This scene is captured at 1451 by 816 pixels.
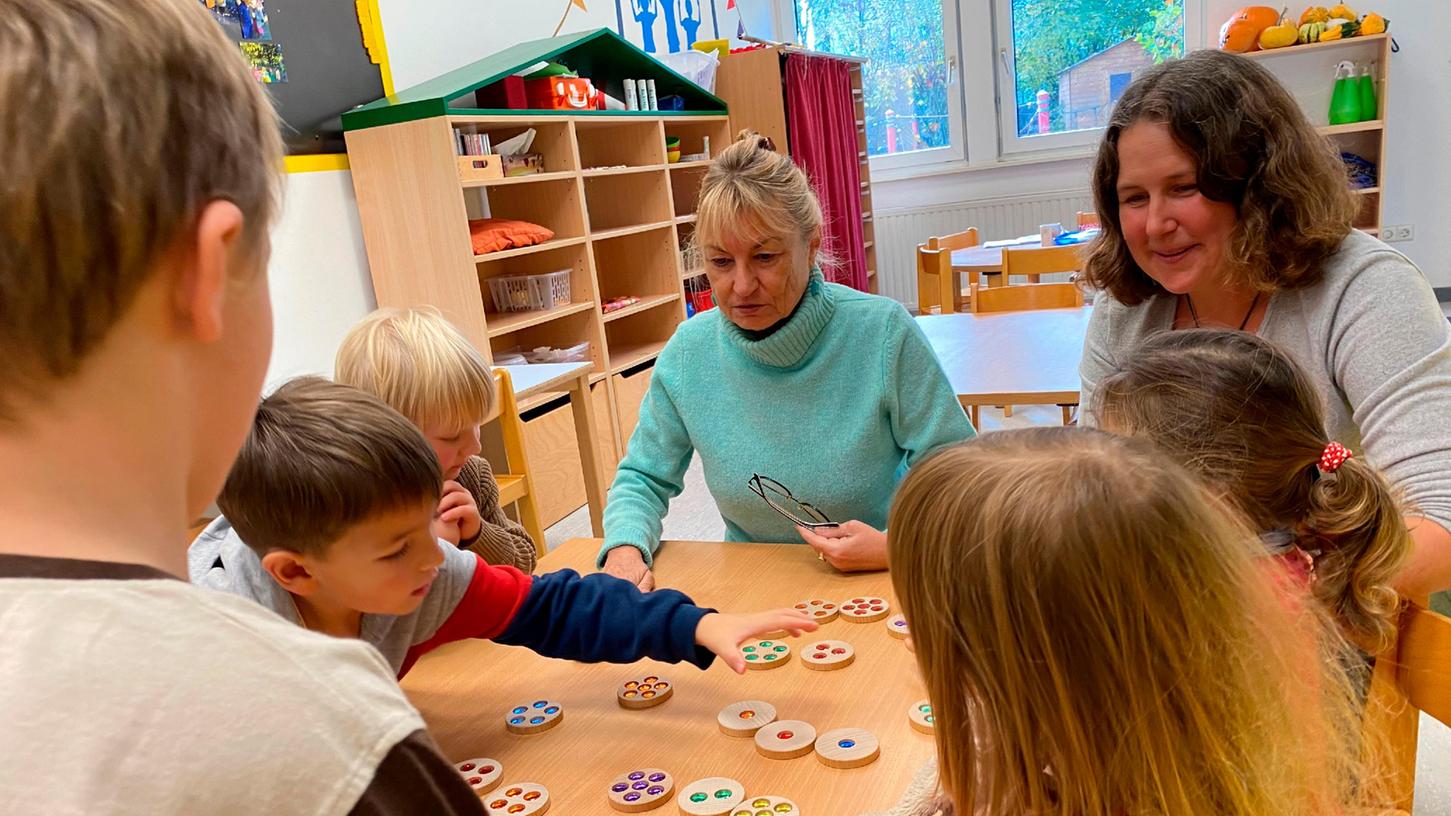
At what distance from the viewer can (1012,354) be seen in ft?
9.50

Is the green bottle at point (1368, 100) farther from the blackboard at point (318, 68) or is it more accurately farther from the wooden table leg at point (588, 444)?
the blackboard at point (318, 68)

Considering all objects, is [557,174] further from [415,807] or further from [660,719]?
[415,807]

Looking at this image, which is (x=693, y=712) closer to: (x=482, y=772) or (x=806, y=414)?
(x=482, y=772)

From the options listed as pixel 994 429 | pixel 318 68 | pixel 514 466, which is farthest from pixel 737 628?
pixel 318 68

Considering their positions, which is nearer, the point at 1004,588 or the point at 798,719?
the point at 1004,588

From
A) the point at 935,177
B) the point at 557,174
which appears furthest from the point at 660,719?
the point at 935,177

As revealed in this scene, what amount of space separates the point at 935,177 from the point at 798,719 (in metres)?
6.70

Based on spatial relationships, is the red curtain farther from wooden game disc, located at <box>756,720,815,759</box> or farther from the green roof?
wooden game disc, located at <box>756,720,815,759</box>

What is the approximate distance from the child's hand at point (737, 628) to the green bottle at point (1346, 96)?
242 inches

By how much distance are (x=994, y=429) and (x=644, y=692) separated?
129cm

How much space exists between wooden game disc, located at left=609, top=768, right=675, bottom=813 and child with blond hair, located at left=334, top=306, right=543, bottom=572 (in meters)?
0.64

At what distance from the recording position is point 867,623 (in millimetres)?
1304

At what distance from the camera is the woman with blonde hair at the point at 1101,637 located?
0.66m

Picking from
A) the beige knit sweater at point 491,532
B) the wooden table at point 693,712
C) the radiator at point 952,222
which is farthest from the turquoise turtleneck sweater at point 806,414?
the radiator at point 952,222
